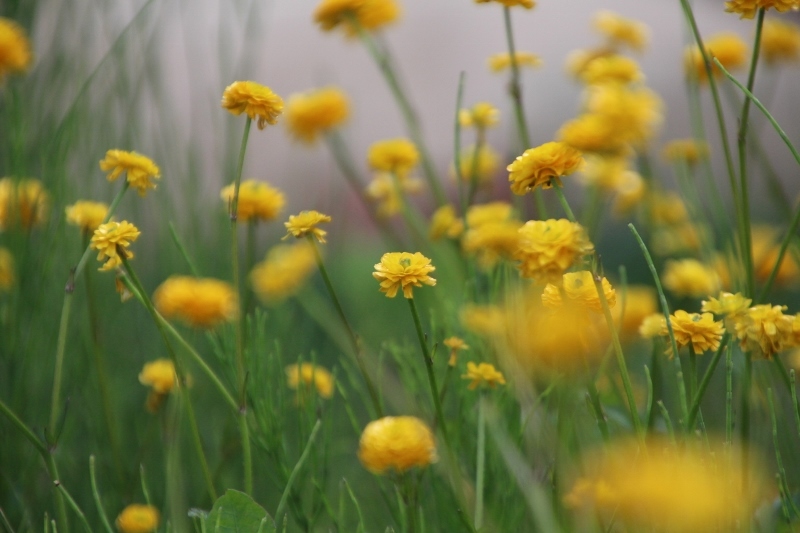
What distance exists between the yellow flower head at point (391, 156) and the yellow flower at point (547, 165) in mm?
466

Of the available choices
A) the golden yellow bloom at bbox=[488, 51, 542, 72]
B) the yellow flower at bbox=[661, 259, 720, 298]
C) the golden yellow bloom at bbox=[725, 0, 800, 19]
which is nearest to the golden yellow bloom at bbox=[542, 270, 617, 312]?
the golden yellow bloom at bbox=[725, 0, 800, 19]

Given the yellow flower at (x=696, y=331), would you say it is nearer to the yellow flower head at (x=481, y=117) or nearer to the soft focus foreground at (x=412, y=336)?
the soft focus foreground at (x=412, y=336)

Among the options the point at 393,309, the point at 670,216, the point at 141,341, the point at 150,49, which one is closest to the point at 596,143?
the point at 670,216

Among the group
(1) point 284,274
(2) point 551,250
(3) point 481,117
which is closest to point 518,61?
(3) point 481,117

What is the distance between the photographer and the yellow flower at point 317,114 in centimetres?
97

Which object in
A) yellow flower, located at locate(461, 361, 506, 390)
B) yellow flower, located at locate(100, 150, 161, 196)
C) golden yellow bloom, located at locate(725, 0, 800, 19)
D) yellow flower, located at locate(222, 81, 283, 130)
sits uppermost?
golden yellow bloom, located at locate(725, 0, 800, 19)

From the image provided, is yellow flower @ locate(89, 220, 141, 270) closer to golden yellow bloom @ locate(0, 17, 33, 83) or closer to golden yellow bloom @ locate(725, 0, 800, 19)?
golden yellow bloom @ locate(0, 17, 33, 83)

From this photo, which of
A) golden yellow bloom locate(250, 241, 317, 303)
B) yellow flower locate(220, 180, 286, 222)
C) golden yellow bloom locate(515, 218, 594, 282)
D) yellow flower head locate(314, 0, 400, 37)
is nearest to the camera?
golden yellow bloom locate(515, 218, 594, 282)

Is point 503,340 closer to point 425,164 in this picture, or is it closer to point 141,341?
point 425,164

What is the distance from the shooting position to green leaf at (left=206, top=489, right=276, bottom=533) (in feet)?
→ 1.86

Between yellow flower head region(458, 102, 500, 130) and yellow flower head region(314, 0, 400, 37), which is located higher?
yellow flower head region(314, 0, 400, 37)

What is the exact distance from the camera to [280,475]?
0.67 metres

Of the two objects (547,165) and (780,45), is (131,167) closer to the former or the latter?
(547,165)

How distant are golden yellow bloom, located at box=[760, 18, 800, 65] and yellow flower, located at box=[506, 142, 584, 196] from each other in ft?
2.07
